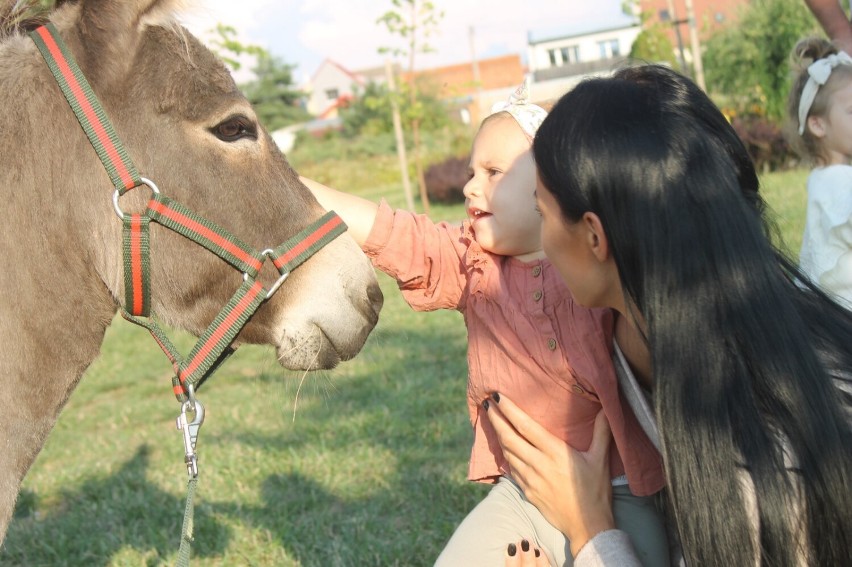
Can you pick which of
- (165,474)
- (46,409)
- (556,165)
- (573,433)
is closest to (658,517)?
(573,433)

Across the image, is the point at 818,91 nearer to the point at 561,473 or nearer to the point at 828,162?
the point at 828,162

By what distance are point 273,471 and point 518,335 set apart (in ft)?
9.03

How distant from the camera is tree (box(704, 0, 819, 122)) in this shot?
19734mm

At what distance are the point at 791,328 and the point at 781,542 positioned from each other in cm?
40

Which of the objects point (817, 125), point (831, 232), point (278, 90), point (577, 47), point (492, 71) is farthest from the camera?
point (492, 71)

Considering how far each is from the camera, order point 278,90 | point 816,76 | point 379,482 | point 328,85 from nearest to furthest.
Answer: point 816,76
point 379,482
point 278,90
point 328,85

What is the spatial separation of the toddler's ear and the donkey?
241 centimetres

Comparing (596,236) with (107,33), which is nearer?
(596,236)

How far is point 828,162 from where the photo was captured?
3.70 meters

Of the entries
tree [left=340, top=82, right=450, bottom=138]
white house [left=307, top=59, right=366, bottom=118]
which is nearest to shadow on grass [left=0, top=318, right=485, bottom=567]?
tree [left=340, top=82, right=450, bottom=138]

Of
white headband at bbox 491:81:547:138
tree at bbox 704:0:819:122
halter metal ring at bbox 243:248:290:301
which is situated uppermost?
white headband at bbox 491:81:547:138

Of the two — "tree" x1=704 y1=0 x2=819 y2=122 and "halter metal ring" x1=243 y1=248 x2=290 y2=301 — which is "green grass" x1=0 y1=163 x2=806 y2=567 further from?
"tree" x1=704 y1=0 x2=819 y2=122

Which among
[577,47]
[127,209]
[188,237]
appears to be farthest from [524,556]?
[577,47]

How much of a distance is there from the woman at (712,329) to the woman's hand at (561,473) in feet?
1.27
